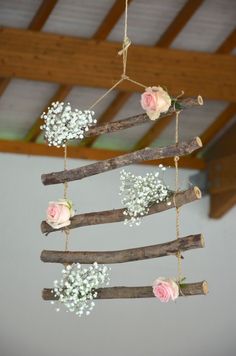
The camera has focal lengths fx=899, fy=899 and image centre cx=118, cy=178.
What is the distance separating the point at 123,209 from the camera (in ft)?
14.8

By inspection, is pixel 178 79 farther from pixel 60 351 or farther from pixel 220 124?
pixel 60 351

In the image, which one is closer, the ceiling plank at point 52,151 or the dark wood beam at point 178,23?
the dark wood beam at point 178,23

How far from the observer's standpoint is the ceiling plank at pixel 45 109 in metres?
8.55

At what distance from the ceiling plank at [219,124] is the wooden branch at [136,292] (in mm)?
5228

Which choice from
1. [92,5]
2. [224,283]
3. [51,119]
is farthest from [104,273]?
[224,283]

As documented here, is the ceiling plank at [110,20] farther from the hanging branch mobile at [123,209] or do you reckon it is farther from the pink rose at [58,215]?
the pink rose at [58,215]

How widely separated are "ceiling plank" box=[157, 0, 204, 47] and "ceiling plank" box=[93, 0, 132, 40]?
558mm

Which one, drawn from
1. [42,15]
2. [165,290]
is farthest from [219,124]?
[165,290]

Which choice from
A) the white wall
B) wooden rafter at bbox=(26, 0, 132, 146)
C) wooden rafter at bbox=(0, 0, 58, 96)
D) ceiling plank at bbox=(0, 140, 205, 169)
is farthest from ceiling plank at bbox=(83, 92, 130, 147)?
wooden rafter at bbox=(0, 0, 58, 96)

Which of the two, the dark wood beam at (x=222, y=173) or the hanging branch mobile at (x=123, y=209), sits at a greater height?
the dark wood beam at (x=222, y=173)

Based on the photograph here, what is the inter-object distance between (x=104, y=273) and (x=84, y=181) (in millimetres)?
5246

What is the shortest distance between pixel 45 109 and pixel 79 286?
4.72 metres

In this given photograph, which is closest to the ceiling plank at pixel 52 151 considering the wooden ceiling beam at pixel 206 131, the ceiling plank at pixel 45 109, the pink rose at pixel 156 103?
the ceiling plank at pixel 45 109

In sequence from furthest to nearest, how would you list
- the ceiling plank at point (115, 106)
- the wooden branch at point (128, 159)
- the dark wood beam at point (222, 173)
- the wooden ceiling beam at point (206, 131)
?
the dark wood beam at point (222, 173) → the wooden ceiling beam at point (206, 131) → the ceiling plank at point (115, 106) → the wooden branch at point (128, 159)
